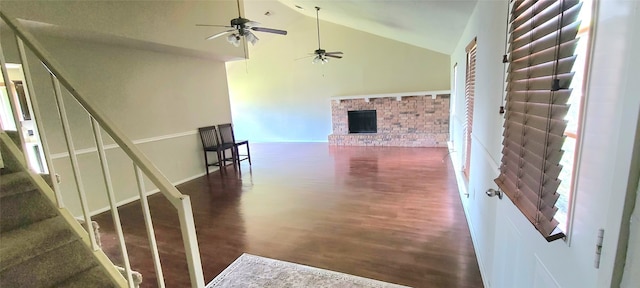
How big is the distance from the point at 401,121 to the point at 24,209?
7436 mm

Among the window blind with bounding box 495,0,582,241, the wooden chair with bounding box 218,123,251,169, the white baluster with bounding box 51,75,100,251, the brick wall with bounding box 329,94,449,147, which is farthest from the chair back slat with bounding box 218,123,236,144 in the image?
the window blind with bounding box 495,0,582,241

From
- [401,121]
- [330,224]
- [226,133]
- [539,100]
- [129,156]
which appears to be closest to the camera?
[539,100]

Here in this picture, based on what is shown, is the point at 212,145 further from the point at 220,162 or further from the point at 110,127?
the point at 110,127

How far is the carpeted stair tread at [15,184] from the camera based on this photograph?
55.9 inches

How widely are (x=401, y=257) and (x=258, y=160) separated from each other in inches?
194

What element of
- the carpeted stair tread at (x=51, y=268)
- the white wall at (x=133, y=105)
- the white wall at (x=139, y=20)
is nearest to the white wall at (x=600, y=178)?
the carpeted stair tread at (x=51, y=268)

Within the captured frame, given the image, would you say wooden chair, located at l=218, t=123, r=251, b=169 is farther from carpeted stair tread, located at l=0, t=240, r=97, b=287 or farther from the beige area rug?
carpeted stair tread, located at l=0, t=240, r=97, b=287

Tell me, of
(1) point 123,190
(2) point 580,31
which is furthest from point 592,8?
(1) point 123,190

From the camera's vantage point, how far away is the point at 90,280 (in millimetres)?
1396

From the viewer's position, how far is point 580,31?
0.81 metres

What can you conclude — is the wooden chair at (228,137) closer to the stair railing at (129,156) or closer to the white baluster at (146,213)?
the stair railing at (129,156)

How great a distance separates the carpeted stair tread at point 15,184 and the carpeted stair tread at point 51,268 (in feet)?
1.24

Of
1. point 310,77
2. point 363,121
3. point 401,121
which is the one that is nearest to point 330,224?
point 401,121

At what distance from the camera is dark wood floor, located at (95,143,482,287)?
2363mm
